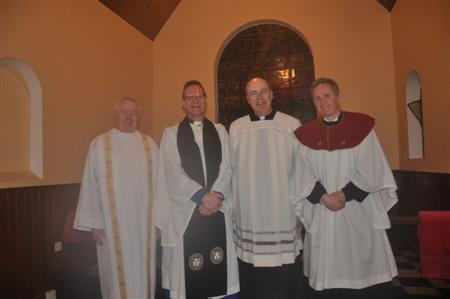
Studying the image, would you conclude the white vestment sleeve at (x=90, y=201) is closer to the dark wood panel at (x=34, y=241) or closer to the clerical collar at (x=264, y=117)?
the dark wood panel at (x=34, y=241)

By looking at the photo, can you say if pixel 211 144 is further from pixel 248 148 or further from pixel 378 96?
pixel 378 96

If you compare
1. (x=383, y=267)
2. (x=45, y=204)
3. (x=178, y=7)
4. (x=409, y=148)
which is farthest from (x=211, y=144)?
(x=178, y=7)

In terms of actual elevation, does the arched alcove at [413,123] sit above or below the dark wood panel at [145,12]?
below

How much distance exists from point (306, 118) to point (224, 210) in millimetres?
4939

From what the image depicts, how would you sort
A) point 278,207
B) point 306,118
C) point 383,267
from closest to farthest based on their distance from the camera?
point 383,267 < point 278,207 < point 306,118

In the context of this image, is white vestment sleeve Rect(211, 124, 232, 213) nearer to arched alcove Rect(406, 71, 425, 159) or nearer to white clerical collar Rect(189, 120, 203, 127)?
white clerical collar Rect(189, 120, 203, 127)

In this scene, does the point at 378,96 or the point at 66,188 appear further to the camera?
the point at 378,96

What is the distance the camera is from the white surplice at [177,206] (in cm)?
312

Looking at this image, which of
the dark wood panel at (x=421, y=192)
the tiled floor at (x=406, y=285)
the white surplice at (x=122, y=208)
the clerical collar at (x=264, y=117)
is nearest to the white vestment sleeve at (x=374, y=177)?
the clerical collar at (x=264, y=117)

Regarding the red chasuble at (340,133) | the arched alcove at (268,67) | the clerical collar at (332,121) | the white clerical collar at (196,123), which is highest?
the arched alcove at (268,67)

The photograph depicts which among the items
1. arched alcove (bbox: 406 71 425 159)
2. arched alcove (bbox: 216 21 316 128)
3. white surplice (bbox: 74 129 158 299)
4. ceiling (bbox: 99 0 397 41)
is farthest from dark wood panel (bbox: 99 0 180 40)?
arched alcove (bbox: 406 71 425 159)

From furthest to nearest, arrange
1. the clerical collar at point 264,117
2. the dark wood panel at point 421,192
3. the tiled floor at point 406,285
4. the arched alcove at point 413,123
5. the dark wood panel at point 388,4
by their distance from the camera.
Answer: the dark wood panel at point 388,4 < the arched alcove at point 413,123 < the dark wood panel at point 421,192 < the tiled floor at point 406,285 < the clerical collar at point 264,117

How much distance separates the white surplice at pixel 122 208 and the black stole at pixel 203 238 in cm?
46

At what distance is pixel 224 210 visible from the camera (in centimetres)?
325
